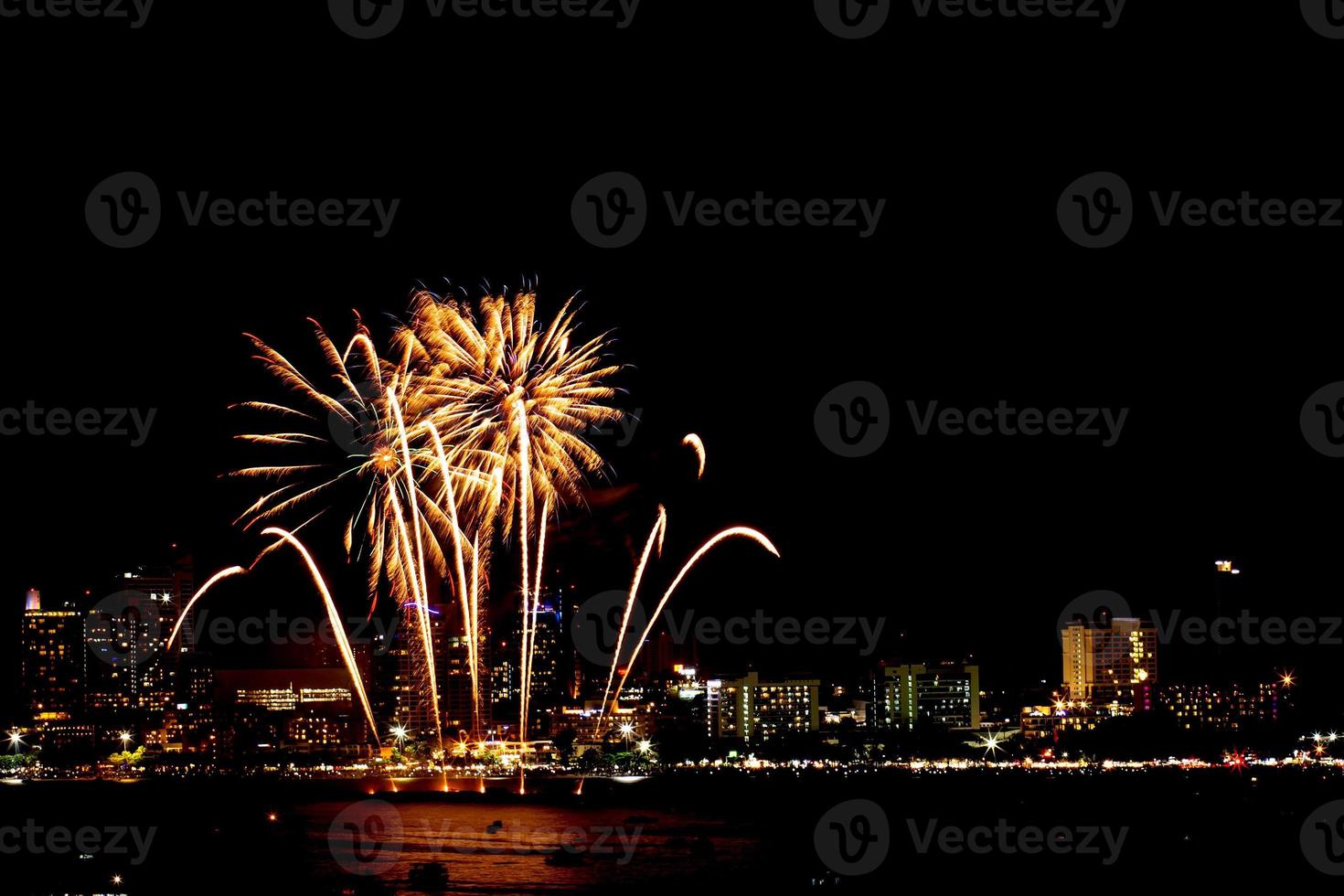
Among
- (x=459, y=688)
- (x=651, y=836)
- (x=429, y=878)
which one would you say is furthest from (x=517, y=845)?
(x=459, y=688)

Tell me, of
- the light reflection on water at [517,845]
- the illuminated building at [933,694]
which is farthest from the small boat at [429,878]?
the illuminated building at [933,694]

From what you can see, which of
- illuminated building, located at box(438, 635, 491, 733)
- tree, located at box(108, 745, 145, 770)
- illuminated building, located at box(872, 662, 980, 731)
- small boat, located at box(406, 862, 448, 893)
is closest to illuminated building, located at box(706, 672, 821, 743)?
illuminated building, located at box(872, 662, 980, 731)

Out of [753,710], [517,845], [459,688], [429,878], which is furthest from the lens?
[753,710]

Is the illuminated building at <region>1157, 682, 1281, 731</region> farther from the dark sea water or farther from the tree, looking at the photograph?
the tree

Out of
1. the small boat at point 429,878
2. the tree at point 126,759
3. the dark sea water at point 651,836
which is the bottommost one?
the tree at point 126,759

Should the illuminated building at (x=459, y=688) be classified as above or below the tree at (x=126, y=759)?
above

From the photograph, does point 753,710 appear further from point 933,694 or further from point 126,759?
point 126,759

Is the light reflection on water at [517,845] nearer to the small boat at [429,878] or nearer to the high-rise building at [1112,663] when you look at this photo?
the small boat at [429,878]
